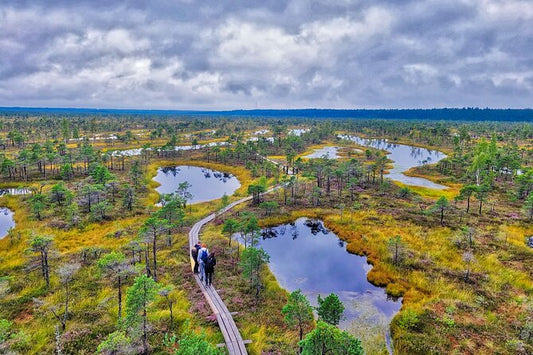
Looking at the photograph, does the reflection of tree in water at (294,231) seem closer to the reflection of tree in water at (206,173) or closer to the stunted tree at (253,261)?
the stunted tree at (253,261)

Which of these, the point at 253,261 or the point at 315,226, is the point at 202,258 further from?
the point at 315,226

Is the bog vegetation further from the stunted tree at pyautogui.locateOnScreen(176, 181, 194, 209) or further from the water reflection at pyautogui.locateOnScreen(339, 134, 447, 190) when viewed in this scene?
the water reflection at pyautogui.locateOnScreen(339, 134, 447, 190)

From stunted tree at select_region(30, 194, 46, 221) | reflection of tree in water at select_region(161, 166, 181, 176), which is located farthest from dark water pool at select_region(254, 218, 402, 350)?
reflection of tree in water at select_region(161, 166, 181, 176)

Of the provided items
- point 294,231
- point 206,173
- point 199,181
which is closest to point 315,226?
point 294,231

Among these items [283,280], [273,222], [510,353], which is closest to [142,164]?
[273,222]

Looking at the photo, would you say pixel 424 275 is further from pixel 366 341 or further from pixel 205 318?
pixel 205 318

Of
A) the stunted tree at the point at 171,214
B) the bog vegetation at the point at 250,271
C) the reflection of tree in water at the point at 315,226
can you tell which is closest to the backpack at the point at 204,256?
the bog vegetation at the point at 250,271
